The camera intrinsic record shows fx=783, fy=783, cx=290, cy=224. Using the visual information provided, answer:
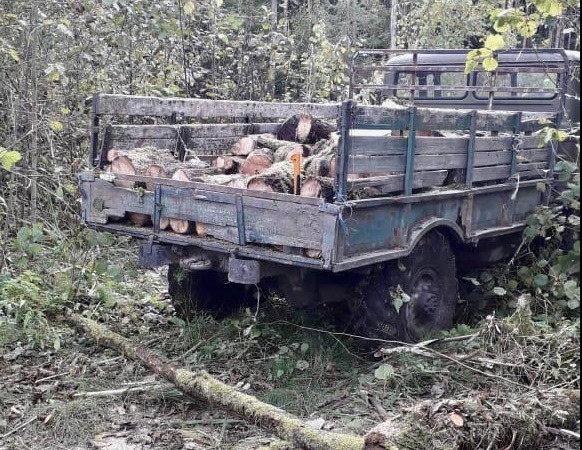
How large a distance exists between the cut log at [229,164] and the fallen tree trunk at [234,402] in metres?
1.42

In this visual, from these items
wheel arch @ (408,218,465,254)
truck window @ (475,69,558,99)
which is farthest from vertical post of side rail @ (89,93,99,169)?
truck window @ (475,69,558,99)

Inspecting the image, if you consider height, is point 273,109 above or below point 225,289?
above

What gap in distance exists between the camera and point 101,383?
498 centimetres

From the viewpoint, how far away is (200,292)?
615 centimetres

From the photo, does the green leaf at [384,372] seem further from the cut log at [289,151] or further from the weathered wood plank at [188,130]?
the weathered wood plank at [188,130]

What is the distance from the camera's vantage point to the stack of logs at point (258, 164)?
191 inches

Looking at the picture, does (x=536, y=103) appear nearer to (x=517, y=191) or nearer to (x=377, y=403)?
(x=517, y=191)

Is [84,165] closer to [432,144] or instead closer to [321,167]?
[321,167]

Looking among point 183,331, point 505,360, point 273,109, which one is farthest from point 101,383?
point 273,109

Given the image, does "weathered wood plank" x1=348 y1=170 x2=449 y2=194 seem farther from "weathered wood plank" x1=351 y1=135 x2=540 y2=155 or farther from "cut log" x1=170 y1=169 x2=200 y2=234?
"cut log" x1=170 y1=169 x2=200 y2=234

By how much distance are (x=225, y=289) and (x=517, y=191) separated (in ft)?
8.08

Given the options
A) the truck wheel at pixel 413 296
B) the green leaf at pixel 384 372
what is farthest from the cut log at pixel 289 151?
the green leaf at pixel 384 372

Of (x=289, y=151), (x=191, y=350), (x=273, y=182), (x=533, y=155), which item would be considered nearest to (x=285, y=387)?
(x=191, y=350)

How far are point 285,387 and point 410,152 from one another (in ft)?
5.53
